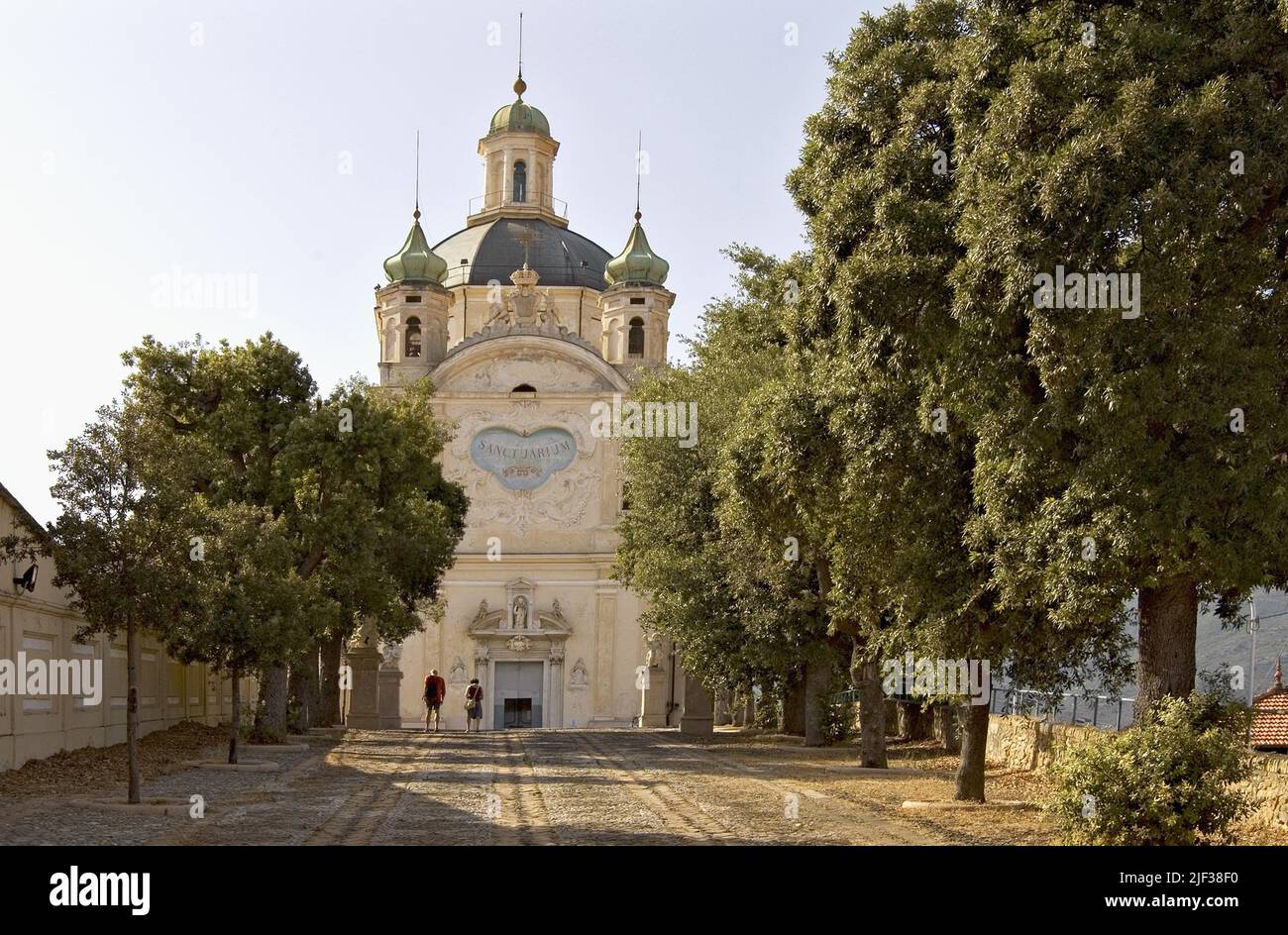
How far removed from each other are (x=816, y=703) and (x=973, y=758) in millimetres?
15525

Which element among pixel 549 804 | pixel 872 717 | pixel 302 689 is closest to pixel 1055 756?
pixel 872 717

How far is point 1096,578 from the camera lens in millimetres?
16047

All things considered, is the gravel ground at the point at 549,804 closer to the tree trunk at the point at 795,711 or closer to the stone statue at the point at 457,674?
the tree trunk at the point at 795,711

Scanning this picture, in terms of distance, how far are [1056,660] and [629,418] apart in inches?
827

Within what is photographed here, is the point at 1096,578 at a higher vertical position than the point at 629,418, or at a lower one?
lower

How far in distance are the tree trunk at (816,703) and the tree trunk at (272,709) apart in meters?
10.8

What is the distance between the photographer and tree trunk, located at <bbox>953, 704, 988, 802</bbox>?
2080 centimetres

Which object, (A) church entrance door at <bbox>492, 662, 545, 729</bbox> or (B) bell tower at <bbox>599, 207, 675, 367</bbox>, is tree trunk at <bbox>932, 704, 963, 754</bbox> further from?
(B) bell tower at <bbox>599, 207, 675, 367</bbox>

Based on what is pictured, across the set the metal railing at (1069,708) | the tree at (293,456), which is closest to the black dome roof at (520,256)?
the tree at (293,456)

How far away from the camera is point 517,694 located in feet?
216

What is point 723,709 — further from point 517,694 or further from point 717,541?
point 717,541

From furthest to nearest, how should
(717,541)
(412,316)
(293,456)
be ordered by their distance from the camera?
(412,316) < (717,541) < (293,456)
